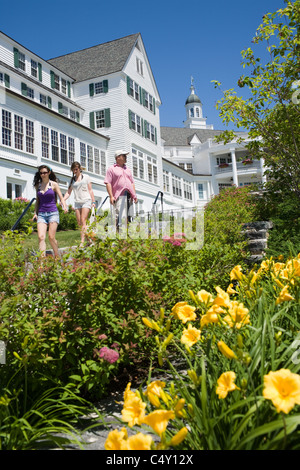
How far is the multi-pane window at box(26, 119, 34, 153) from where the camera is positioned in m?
18.9

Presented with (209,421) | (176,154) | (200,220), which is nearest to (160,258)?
(209,421)

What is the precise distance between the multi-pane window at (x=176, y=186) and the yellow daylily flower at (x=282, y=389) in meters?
35.8

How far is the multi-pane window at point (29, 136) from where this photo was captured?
18.9m

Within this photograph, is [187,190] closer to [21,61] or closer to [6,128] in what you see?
[21,61]

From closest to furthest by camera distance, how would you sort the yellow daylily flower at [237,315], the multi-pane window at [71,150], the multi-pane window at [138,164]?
1. the yellow daylily flower at [237,315]
2. the multi-pane window at [71,150]
3. the multi-pane window at [138,164]

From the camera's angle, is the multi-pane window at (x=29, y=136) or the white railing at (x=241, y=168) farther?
the white railing at (x=241, y=168)

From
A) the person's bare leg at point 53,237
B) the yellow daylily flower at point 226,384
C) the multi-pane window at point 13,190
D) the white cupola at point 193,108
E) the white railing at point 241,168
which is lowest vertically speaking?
the yellow daylily flower at point 226,384

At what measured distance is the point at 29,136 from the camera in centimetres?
1900

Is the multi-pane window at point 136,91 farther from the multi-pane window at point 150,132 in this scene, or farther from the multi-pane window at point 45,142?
the multi-pane window at point 45,142

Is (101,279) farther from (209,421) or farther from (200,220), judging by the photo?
(200,220)

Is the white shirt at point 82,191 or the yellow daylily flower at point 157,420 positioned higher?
the white shirt at point 82,191

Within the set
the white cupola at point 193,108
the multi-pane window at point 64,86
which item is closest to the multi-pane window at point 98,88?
the multi-pane window at point 64,86

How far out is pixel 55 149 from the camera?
20812mm
